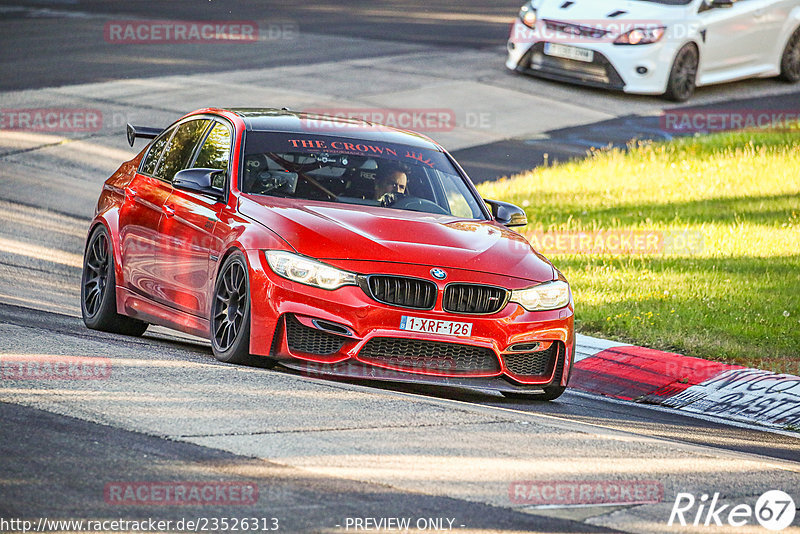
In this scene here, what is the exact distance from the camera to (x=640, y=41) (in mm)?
21531

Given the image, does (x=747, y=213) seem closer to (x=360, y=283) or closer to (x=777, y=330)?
(x=777, y=330)

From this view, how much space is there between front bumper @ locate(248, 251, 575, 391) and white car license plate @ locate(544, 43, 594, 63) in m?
14.4

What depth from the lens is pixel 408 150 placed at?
9.45 m

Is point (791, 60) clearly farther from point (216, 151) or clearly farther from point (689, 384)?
point (216, 151)

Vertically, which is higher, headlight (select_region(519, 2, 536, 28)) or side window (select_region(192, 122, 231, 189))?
side window (select_region(192, 122, 231, 189))

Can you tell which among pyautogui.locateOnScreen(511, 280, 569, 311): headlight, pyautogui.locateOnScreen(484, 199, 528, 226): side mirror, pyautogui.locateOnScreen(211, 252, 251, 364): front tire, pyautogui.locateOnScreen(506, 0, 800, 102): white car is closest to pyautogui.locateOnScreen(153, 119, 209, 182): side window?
pyautogui.locateOnScreen(211, 252, 251, 364): front tire

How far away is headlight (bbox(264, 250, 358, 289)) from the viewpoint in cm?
778

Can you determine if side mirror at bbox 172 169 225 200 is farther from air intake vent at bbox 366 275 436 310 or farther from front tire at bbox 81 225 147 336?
air intake vent at bbox 366 275 436 310

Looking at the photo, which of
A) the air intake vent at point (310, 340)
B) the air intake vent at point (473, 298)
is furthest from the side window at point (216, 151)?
the air intake vent at point (473, 298)

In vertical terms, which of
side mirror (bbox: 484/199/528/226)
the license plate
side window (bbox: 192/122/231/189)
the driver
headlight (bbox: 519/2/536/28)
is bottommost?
the license plate

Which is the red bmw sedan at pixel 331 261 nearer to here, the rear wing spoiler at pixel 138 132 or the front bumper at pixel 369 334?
the front bumper at pixel 369 334

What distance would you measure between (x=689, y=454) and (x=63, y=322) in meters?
5.01

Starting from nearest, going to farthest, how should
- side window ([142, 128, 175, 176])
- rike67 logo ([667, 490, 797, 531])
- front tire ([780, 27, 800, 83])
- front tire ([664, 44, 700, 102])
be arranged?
rike67 logo ([667, 490, 797, 531]) < side window ([142, 128, 175, 176]) < front tire ([664, 44, 700, 102]) < front tire ([780, 27, 800, 83])

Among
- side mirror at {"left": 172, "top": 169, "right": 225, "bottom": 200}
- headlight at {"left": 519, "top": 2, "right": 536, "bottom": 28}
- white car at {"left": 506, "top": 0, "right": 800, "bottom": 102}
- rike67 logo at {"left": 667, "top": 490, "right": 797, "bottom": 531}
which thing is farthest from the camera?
headlight at {"left": 519, "top": 2, "right": 536, "bottom": 28}
